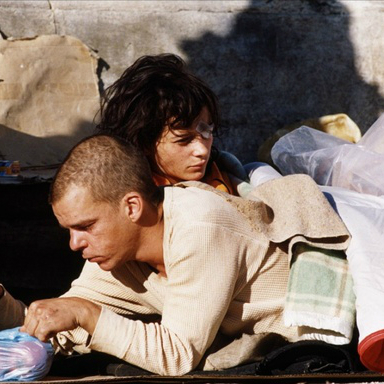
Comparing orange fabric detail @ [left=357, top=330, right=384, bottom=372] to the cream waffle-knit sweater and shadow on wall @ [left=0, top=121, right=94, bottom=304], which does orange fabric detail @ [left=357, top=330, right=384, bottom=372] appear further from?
shadow on wall @ [left=0, top=121, right=94, bottom=304]

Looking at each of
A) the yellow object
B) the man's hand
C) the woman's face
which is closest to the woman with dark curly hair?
the woman's face

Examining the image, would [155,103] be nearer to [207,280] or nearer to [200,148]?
[200,148]

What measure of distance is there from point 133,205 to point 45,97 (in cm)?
206

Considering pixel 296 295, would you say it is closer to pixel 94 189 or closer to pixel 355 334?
pixel 355 334

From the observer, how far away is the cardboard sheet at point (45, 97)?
4.27 meters

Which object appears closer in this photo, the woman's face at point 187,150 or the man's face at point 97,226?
the man's face at point 97,226

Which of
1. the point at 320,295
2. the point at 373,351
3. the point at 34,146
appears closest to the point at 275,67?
the point at 34,146

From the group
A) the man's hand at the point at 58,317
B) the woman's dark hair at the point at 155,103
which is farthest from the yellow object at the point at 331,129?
the man's hand at the point at 58,317

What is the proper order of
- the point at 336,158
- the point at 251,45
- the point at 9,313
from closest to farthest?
the point at 9,313 < the point at 336,158 < the point at 251,45

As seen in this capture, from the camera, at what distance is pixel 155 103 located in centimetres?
321

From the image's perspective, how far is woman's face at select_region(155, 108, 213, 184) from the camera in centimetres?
316

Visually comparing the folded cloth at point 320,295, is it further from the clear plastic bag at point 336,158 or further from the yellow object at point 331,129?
the yellow object at point 331,129

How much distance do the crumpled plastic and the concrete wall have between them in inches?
90.4

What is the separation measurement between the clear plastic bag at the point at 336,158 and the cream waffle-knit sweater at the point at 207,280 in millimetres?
583
